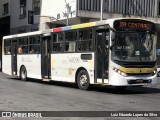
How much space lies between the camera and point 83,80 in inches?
702

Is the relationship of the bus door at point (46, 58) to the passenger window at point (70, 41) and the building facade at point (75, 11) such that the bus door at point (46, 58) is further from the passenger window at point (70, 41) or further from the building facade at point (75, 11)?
the building facade at point (75, 11)

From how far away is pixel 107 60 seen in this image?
16125 millimetres

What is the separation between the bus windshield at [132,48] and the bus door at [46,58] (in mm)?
5979

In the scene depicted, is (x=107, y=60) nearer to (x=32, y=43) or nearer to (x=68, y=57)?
(x=68, y=57)

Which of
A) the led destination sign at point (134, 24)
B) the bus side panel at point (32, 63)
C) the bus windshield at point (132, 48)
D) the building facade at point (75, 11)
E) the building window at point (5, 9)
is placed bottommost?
the bus side panel at point (32, 63)

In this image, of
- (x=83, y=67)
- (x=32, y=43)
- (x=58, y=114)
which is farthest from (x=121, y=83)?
(x=32, y=43)

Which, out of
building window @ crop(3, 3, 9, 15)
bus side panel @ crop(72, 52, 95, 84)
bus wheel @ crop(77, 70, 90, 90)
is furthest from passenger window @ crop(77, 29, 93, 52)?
building window @ crop(3, 3, 9, 15)

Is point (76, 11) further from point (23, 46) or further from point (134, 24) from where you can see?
point (134, 24)

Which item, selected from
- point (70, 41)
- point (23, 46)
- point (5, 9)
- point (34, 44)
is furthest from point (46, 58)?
point (5, 9)

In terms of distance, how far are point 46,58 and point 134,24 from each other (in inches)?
263

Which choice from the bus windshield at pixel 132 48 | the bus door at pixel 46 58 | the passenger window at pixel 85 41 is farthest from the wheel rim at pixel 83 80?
the bus door at pixel 46 58

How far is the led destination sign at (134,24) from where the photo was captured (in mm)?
15951

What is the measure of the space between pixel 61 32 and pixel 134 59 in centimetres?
505

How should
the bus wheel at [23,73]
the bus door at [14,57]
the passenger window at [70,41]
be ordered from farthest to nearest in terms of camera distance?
the bus door at [14,57] < the bus wheel at [23,73] < the passenger window at [70,41]
